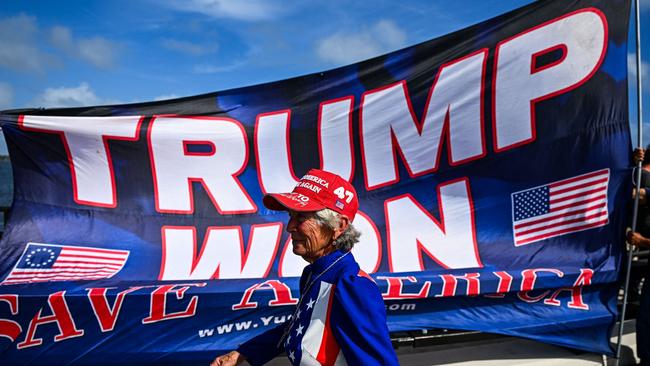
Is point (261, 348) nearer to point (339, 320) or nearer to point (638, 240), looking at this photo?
point (339, 320)

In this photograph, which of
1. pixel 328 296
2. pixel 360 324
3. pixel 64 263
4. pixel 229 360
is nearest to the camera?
pixel 360 324

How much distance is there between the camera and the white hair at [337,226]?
1.71 meters

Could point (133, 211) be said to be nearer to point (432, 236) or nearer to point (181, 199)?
point (181, 199)

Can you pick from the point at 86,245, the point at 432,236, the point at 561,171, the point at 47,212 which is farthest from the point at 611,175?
the point at 47,212

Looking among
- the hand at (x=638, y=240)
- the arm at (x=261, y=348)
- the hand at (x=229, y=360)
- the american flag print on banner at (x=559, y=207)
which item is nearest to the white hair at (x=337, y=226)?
the arm at (x=261, y=348)

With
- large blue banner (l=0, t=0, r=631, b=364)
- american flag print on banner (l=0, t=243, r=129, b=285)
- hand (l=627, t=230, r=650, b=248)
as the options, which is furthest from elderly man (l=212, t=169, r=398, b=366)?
hand (l=627, t=230, r=650, b=248)

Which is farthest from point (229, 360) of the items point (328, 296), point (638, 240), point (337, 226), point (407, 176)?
point (638, 240)

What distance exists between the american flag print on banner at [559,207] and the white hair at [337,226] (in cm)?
264

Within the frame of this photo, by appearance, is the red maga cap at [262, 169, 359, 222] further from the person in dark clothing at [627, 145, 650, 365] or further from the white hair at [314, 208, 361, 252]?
the person in dark clothing at [627, 145, 650, 365]

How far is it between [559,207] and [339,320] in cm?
311

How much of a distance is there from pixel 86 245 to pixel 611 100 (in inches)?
162

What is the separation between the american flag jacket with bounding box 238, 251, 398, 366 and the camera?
143cm

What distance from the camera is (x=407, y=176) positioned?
13.5 feet

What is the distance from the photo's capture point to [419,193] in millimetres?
4070
